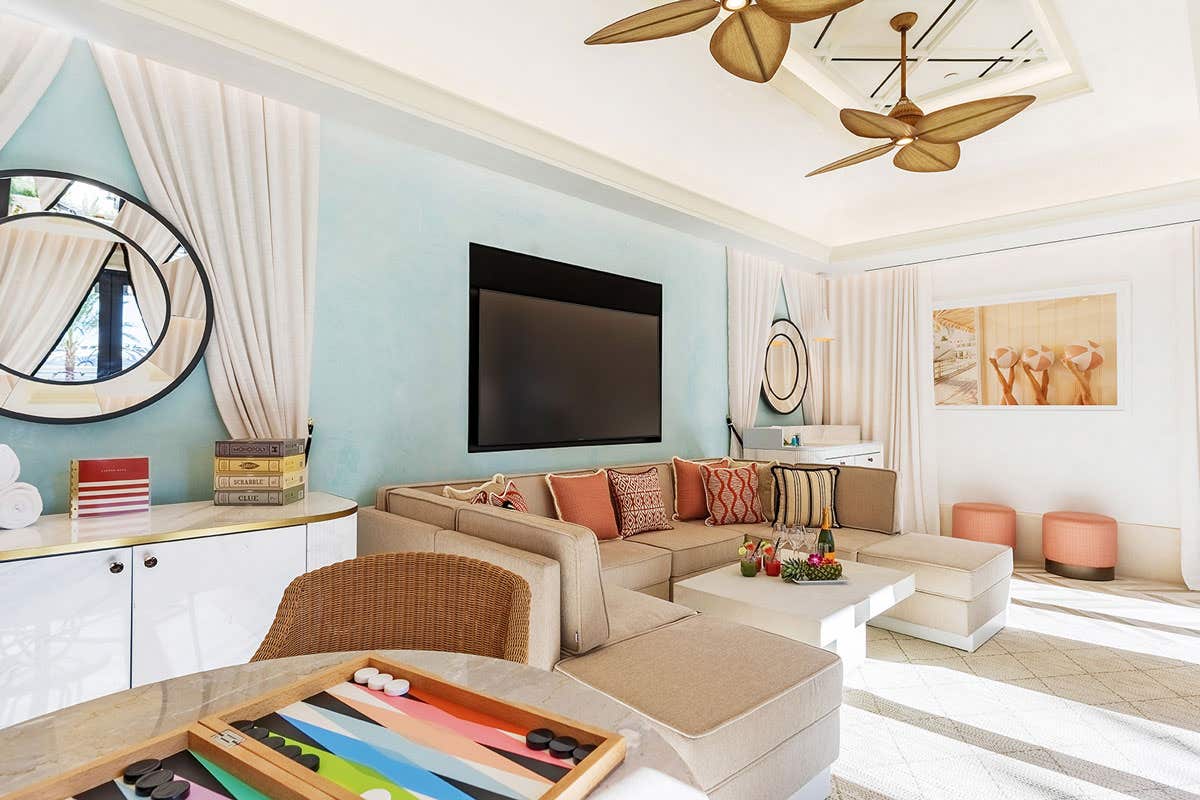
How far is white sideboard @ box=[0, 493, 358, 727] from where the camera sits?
1741mm

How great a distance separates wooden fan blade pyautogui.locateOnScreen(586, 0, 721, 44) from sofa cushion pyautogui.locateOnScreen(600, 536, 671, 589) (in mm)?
2177

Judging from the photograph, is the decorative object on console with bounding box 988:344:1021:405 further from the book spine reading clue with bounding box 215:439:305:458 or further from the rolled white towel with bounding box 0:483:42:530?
the rolled white towel with bounding box 0:483:42:530

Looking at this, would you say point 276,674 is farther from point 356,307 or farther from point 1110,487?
point 1110,487

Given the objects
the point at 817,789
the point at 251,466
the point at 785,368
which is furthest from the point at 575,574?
the point at 785,368

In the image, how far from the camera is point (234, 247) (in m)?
2.65

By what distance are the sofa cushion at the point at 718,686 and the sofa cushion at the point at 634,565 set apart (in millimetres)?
861

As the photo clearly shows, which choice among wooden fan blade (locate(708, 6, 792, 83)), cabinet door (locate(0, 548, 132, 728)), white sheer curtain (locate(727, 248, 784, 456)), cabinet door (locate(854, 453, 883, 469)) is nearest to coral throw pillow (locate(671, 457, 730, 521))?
white sheer curtain (locate(727, 248, 784, 456))

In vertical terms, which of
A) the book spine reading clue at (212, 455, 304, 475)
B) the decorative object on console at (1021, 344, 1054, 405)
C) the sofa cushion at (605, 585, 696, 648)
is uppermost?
the decorative object on console at (1021, 344, 1054, 405)

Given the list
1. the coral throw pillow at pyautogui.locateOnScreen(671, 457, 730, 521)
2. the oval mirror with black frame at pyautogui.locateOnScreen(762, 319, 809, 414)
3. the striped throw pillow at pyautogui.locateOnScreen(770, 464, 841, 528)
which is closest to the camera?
the striped throw pillow at pyautogui.locateOnScreen(770, 464, 841, 528)

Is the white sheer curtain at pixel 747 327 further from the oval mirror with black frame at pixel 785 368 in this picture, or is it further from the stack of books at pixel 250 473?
the stack of books at pixel 250 473

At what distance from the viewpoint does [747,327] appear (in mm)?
5441

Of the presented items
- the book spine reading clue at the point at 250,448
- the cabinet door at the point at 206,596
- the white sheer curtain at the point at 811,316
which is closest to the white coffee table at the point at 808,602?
the cabinet door at the point at 206,596

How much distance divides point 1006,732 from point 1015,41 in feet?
10.6

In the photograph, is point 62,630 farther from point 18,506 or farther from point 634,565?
point 634,565
